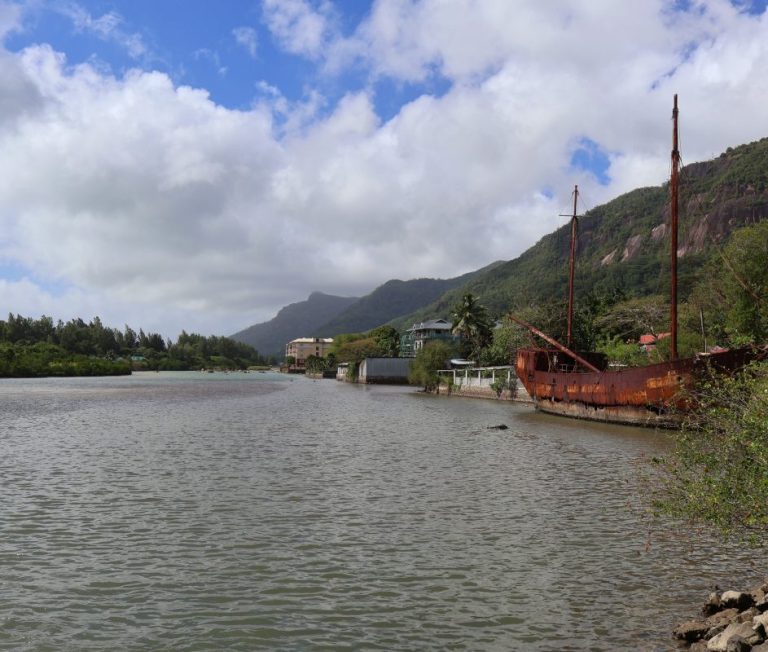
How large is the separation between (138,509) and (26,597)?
18.4 ft

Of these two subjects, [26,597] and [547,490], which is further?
[547,490]

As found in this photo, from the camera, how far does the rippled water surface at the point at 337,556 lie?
27.6 ft

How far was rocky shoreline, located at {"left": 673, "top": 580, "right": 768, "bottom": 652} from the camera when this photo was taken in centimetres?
664

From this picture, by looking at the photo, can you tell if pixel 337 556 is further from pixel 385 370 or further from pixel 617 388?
pixel 385 370

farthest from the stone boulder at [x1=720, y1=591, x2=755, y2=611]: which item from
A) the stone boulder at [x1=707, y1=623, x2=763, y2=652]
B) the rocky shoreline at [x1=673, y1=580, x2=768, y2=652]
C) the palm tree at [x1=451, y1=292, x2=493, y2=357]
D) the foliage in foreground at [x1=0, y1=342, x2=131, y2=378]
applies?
the foliage in foreground at [x1=0, y1=342, x2=131, y2=378]

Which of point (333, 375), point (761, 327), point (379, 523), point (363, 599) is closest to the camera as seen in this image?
point (363, 599)

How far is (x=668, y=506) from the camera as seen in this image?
31.8ft

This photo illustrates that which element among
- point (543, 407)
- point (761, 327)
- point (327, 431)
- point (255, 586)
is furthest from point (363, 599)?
point (761, 327)

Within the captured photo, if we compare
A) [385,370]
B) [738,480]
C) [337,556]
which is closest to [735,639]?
[738,480]

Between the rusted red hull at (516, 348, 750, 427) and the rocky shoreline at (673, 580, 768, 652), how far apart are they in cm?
1840

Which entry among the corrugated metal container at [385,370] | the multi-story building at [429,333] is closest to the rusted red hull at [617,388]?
the corrugated metal container at [385,370]

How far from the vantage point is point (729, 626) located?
7227 mm

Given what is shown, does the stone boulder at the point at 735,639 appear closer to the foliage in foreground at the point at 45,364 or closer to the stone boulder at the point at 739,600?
the stone boulder at the point at 739,600

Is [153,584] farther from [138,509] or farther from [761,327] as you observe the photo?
[761,327]
